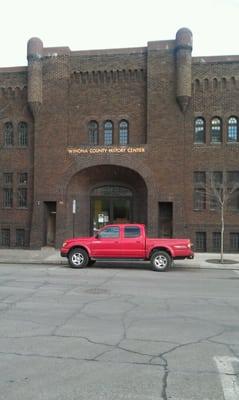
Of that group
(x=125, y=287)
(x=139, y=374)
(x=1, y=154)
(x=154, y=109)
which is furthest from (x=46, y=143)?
(x=139, y=374)

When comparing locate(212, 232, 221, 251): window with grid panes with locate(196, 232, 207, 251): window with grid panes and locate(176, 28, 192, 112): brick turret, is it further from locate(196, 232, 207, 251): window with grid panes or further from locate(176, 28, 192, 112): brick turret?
locate(176, 28, 192, 112): brick turret

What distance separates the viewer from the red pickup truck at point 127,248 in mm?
17203

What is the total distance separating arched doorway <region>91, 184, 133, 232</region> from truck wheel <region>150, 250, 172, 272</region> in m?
9.45

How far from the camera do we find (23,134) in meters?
26.4

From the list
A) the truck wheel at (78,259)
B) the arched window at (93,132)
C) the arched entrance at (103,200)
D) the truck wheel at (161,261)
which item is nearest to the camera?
the truck wheel at (161,261)

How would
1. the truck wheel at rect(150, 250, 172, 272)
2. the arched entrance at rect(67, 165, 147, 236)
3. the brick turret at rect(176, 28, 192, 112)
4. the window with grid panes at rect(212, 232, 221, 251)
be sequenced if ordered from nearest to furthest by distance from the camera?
1. the truck wheel at rect(150, 250, 172, 272)
2. the brick turret at rect(176, 28, 192, 112)
3. the window with grid panes at rect(212, 232, 221, 251)
4. the arched entrance at rect(67, 165, 147, 236)

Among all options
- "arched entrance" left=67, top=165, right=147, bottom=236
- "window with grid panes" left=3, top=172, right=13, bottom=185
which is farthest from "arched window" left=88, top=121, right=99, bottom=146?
"window with grid panes" left=3, top=172, right=13, bottom=185

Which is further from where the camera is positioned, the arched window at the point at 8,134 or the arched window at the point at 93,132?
the arched window at the point at 8,134

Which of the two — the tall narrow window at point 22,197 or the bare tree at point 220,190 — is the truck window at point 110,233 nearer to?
the bare tree at point 220,190

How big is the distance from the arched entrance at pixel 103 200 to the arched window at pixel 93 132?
5.42ft

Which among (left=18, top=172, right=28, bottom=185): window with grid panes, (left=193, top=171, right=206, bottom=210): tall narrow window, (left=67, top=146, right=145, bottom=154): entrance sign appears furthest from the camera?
(left=18, top=172, right=28, bottom=185): window with grid panes

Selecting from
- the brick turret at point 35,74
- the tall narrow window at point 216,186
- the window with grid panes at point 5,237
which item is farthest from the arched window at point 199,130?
the window with grid panes at point 5,237

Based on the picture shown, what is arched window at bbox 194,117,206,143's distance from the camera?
2467cm

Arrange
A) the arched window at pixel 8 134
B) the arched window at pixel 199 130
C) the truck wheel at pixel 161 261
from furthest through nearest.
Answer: the arched window at pixel 8 134 → the arched window at pixel 199 130 → the truck wheel at pixel 161 261
